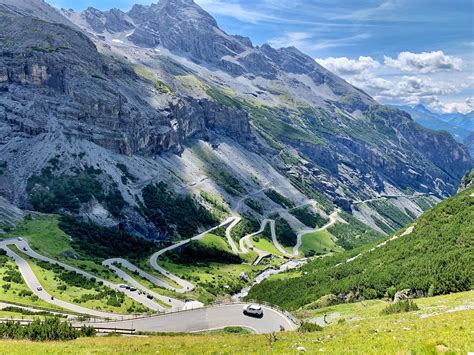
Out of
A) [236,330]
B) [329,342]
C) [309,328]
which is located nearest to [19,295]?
[236,330]

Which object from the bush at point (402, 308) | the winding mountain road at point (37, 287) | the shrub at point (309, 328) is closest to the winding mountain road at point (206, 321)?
the winding mountain road at point (37, 287)

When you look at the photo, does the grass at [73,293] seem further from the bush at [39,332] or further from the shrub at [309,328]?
the shrub at [309,328]

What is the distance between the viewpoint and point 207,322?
176 feet

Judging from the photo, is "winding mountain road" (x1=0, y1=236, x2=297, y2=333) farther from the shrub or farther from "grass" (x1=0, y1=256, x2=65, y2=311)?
the shrub

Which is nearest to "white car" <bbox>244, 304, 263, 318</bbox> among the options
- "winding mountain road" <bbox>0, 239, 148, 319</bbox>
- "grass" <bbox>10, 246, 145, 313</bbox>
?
"winding mountain road" <bbox>0, 239, 148, 319</bbox>

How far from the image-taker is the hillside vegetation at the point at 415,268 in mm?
54844

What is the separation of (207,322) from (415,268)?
32.4 metres

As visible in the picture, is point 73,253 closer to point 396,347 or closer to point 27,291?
point 27,291

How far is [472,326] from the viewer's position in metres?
26.6

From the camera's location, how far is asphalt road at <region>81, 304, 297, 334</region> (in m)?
50.4

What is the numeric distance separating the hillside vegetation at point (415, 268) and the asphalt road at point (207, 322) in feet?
58.8

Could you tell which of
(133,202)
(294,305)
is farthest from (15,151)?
(294,305)

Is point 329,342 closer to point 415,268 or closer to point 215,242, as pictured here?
point 415,268

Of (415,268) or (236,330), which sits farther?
(415,268)
